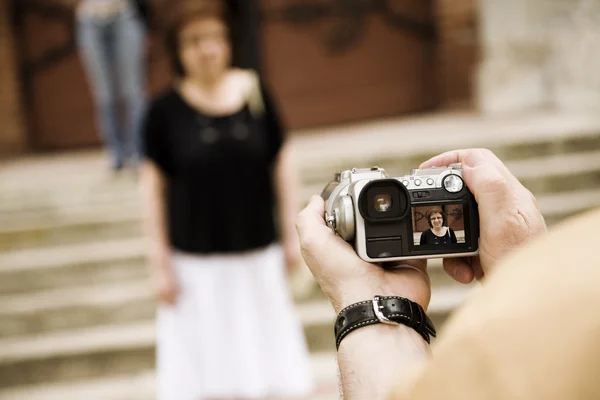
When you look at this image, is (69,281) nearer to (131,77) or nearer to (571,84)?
(131,77)

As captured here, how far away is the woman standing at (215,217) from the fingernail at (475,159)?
4.67 feet

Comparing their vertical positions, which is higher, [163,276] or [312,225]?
[312,225]

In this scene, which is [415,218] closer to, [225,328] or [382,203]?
[382,203]

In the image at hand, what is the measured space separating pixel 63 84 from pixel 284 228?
402cm

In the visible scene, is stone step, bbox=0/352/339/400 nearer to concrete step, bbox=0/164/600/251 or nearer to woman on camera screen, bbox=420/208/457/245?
concrete step, bbox=0/164/600/251

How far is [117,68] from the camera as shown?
4.64 m

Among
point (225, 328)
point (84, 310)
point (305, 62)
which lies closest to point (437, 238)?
point (225, 328)

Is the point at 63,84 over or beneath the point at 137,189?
over

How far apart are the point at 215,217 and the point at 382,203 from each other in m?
1.51

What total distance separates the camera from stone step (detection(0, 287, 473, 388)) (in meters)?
2.51

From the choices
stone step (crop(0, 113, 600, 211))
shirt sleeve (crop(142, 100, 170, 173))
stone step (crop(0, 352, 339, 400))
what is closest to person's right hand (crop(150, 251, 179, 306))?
shirt sleeve (crop(142, 100, 170, 173))

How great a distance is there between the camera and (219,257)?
249 centimetres

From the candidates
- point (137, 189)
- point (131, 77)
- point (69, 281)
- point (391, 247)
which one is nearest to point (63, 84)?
point (131, 77)

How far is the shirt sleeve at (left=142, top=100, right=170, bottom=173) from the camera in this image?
2.38m
